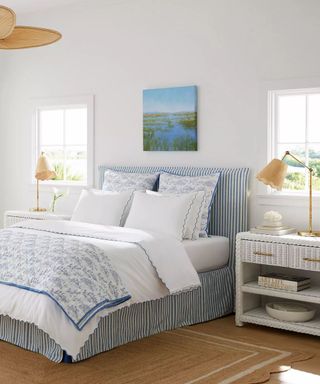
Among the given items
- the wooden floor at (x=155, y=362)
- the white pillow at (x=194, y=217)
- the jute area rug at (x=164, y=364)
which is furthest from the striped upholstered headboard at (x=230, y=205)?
the jute area rug at (x=164, y=364)

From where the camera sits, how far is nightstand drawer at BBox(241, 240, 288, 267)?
14.9 ft

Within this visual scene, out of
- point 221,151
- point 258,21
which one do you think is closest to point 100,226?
point 221,151

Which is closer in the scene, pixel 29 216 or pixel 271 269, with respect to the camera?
pixel 271 269

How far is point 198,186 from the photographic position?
523cm

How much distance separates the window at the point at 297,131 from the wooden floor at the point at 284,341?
1145 mm

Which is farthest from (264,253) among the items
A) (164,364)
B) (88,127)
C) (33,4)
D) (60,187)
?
(33,4)

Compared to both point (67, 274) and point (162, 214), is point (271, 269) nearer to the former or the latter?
point (162, 214)

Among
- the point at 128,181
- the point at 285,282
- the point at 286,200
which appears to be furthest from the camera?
the point at 128,181

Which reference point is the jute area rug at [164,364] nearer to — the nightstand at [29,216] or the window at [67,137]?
the nightstand at [29,216]

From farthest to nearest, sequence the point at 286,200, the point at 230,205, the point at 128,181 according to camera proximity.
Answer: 1. the point at 128,181
2. the point at 230,205
3. the point at 286,200

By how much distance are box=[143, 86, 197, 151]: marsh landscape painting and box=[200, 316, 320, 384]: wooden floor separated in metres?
1.60

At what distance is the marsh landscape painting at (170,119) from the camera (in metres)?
5.57

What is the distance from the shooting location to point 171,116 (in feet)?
18.7

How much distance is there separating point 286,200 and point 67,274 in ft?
6.55
